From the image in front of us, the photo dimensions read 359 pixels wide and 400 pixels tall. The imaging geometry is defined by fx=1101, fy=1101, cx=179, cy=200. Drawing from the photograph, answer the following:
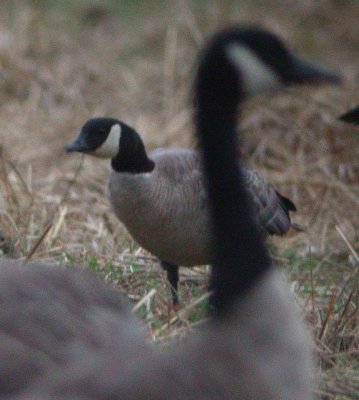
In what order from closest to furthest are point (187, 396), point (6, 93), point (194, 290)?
point (187, 396) → point (194, 290) → point (6, 93)

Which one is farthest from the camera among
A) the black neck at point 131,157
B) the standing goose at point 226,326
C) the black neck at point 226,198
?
the black neck at point 131,157

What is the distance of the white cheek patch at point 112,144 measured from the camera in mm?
5191

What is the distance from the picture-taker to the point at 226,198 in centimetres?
302

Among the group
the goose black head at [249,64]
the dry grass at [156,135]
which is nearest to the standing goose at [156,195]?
the dry grass at [156,135]

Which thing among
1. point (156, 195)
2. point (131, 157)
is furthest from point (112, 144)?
point (156, 195)

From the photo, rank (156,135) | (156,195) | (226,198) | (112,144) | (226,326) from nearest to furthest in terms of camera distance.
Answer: (226,326) → (226,198) → (156,195) → (112,144) → (156,135)

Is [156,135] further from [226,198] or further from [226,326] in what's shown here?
[226,326]

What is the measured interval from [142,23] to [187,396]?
827 centimetres

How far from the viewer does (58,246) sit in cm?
509

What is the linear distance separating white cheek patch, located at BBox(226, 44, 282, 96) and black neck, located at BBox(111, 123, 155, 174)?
1962 mm

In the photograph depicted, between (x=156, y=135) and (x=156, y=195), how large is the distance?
3.21 m

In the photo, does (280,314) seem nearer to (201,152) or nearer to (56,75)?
(201,152)

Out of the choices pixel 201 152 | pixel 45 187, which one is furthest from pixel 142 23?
pixel 201 152

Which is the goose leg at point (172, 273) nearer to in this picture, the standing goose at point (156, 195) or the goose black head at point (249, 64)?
the standing goose at point (156, 195)
